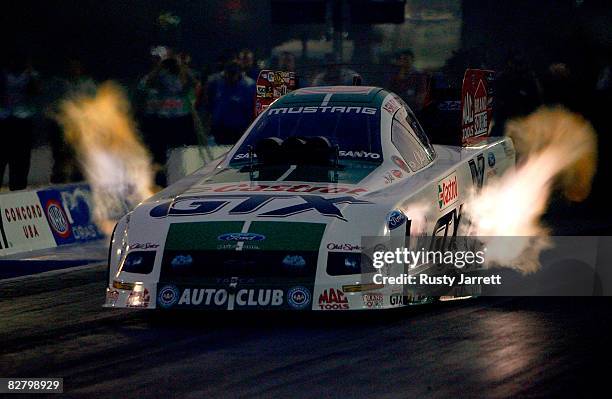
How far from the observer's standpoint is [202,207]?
10.3 meters

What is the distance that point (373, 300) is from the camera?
983cm

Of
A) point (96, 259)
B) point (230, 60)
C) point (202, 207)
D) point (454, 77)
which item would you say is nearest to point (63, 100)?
point (230, 60)

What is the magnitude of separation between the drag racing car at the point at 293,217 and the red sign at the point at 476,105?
1322 mm

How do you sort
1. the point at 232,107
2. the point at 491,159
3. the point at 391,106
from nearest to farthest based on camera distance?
the point at 391,106 < the point at 491,159 < the point at 232,107

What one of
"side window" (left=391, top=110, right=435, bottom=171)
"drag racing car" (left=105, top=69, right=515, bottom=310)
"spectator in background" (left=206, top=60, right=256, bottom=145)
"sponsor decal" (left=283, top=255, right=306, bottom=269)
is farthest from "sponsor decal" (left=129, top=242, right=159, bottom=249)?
"spectator in background" (left=206, top=60, right=256, bottom=145)

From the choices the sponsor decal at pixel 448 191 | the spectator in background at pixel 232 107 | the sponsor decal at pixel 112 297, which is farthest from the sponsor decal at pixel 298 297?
the spectator in background at pixel 232 107

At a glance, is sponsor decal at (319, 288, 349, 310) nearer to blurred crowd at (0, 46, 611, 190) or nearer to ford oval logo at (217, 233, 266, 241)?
ford oval logo at (217, 233, 266, 241)

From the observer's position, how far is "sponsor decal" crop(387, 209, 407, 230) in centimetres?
1002

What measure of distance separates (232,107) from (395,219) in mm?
9705

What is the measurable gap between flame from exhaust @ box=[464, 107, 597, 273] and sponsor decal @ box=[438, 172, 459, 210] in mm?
412

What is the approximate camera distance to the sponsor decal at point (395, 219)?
10.0 metres

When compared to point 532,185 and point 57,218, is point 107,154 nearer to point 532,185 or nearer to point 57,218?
point 57,218

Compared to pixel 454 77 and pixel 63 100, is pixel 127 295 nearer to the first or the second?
pixel 63 100

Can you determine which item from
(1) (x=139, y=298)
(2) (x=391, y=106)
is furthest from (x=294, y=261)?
(2) (x=391, y=106)
